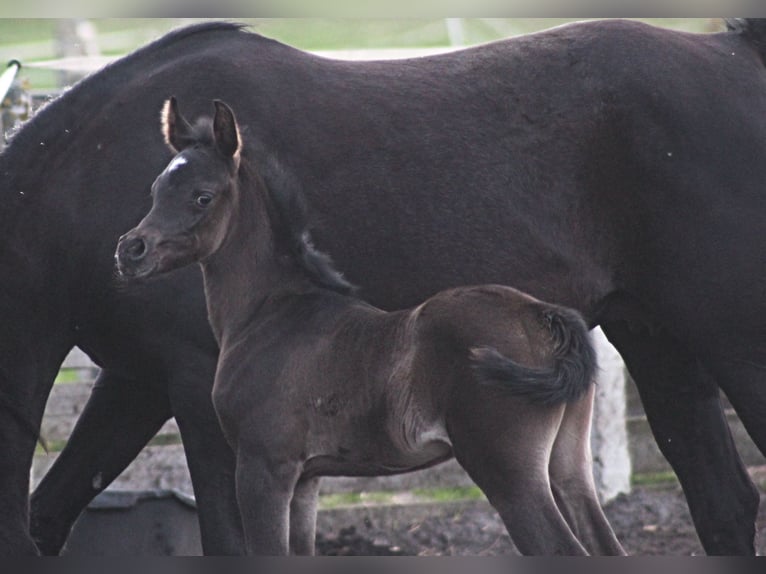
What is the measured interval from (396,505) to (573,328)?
127 inches

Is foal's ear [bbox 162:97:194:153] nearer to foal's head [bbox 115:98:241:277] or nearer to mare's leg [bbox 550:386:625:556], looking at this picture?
foal's head [bbox 115:98:241:277]

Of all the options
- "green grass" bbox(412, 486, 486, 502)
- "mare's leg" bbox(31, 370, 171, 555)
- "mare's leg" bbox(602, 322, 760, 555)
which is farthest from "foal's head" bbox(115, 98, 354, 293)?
"green grass" bbox(412, 486, 486, 502)

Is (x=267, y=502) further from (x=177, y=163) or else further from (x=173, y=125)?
(x=173, y=125)

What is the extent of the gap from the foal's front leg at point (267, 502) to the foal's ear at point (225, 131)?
903mm

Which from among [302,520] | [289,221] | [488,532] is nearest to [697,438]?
[488,532]

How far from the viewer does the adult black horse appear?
407 cm

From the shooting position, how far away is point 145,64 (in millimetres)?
4340

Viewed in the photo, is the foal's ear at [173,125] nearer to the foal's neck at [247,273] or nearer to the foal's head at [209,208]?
the foal's head at [209,208]

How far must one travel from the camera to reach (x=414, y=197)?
4.27m

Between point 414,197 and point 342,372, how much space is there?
0.99 meters

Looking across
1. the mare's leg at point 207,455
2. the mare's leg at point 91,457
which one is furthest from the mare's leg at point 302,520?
the mare's leg at point 91,457

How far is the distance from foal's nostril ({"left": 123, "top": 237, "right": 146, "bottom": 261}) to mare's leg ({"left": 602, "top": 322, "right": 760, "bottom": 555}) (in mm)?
2120

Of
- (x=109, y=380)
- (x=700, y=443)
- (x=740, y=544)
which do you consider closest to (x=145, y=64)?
(x=109, y=380)

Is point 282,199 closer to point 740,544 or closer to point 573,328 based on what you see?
point 573,328
